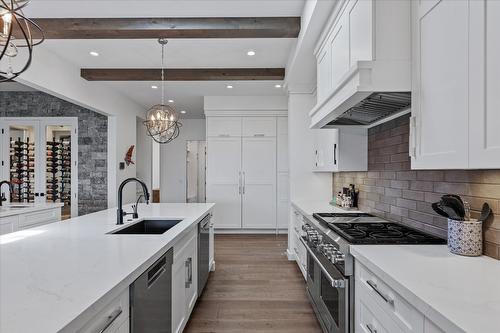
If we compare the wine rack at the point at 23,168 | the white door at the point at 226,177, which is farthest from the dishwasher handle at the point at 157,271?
the wine rack at the point at 23,168

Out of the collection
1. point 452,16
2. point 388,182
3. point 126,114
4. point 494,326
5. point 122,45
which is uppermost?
point 122,45

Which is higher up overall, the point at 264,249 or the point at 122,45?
the point at 122,45

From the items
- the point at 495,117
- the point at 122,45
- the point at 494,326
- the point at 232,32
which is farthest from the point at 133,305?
the point at 122,45

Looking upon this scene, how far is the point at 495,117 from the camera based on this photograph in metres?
1.10

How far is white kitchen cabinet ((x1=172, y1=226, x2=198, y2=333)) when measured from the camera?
2.11 meters

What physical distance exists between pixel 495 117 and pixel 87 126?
634 centimetres

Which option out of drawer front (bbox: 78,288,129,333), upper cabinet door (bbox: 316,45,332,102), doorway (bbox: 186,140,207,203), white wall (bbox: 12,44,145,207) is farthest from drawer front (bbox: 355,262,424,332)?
doorway (bbox: 186,140,207,203)

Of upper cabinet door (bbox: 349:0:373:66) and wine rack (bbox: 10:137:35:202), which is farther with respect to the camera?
wine rack (bbox: 10:137:35:202)

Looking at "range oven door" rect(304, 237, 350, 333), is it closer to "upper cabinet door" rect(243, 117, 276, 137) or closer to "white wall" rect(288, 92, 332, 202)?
"white wall" rect(288, 92, 332, 202)

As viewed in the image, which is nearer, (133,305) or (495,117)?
(495,117)

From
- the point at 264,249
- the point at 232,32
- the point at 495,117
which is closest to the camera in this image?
the point at 495,117

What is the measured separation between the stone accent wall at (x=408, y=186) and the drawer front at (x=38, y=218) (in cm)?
388

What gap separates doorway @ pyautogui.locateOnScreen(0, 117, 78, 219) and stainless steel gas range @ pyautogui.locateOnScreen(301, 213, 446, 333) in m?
5.26

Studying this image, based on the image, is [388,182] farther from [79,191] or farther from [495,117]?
[79,191]
